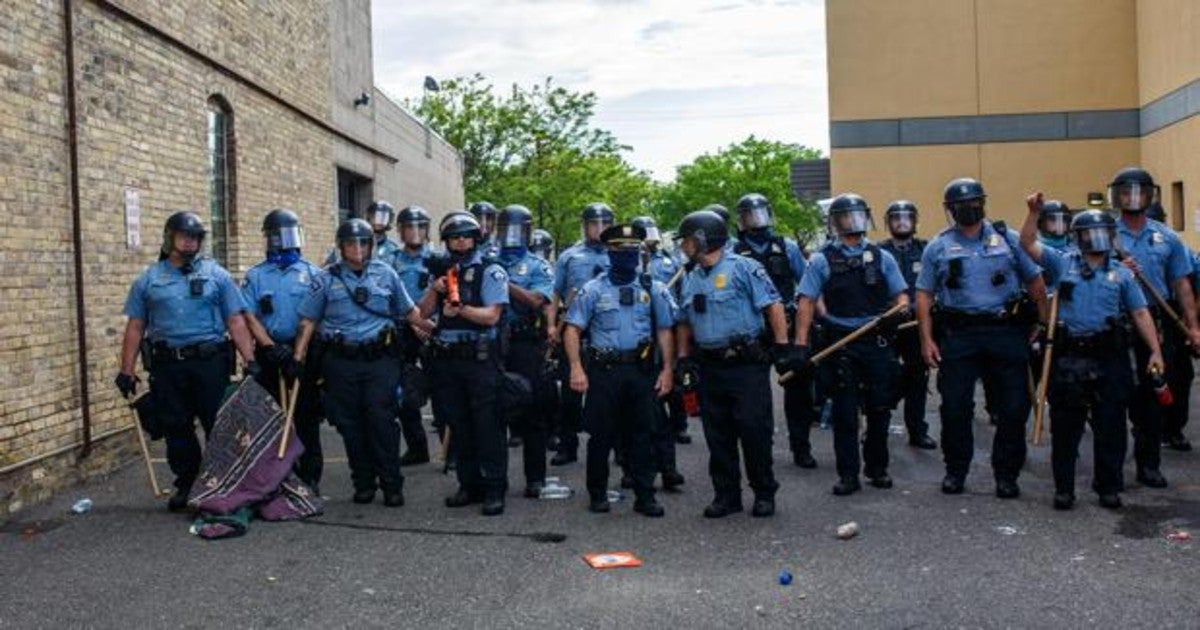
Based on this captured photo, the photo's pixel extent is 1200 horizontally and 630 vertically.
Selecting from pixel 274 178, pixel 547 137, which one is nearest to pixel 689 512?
pixel 274 178

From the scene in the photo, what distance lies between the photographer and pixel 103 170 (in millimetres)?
8961

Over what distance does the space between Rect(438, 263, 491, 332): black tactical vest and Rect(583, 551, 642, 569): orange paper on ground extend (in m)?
1.85

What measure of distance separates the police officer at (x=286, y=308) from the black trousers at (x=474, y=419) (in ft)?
3.29

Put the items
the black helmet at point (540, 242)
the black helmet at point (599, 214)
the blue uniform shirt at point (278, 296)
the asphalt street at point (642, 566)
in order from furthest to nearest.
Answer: the black helmet at point (540, 242) < the black helmet at point (599, 214) < the blue uniform shirt at point (278, 296) < the asphalt street at point (642, 566)

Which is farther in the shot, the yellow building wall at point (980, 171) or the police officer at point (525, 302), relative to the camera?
the yellow building wall at point (980, 171)

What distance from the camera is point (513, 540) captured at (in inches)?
257

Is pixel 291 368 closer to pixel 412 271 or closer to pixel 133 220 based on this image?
pixel 412 271

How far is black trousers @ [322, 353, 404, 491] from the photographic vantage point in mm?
7445

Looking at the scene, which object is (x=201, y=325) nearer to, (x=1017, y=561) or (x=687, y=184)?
(x=1017, y=561)

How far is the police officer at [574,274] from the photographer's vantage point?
354 inches

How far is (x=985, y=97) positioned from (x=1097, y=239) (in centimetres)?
1931

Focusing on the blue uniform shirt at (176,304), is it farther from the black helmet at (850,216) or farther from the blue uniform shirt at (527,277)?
the black helmet at (850,216)

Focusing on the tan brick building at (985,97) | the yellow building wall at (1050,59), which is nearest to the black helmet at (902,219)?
the tan brick building at (985,97)

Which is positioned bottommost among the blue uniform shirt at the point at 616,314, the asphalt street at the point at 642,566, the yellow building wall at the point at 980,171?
the asphalt street at the point at 642,566
